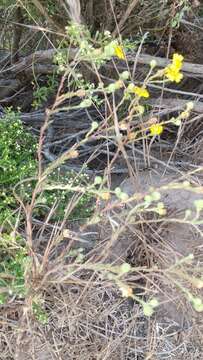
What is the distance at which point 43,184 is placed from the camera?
159 cm

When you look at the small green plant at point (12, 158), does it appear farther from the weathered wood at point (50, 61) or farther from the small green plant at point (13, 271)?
the weathered wood at point (50, 61)

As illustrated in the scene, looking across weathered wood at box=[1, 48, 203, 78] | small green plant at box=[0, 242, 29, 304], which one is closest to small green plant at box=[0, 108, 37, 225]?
small green plant at box=[0, 242, 29, 304]

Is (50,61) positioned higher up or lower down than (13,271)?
higher up

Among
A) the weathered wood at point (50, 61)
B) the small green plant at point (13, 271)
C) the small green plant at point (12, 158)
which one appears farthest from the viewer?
the weathered wood at point (50, 61)

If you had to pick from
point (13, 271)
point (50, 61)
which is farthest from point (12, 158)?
point (50, 61)

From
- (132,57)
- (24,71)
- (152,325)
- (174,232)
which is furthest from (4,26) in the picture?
(152,325)

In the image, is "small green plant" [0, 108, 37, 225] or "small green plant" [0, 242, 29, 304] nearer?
"small green plant" [0, 242, 29, 304]

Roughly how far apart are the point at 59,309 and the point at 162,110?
0.94 meters

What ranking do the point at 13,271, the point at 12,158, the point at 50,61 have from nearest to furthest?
the point at 13,271, the point at 12,158, the point at 50,61

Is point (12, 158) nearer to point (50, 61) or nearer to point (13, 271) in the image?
point (13, 271)

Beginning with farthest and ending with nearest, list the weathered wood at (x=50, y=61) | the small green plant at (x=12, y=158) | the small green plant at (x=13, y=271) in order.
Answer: the weathered wood at (x=50, y=61) → the small green plant at (x=12, y=158) → the small green plant at (x=13, y=271)

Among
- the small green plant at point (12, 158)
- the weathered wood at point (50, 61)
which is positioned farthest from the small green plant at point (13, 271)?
the weathered wood at point (50, 61)

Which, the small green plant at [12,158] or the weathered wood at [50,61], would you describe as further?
the weathered wood at [50,61]

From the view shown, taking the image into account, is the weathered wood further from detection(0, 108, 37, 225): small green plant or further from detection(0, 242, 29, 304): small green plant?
detection(0, 242, 29, 304): small green plant
